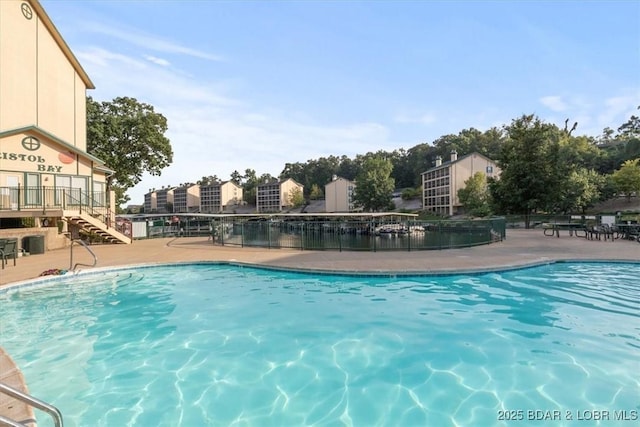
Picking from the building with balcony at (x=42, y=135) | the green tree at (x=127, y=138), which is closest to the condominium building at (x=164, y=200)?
the green tree at (x=127, y=138)

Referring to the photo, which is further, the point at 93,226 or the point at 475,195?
the point at 475,195

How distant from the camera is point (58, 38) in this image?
20.0 metres

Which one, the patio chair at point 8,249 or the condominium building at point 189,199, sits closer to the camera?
the patio chair at point 8,249

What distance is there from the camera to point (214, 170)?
126m

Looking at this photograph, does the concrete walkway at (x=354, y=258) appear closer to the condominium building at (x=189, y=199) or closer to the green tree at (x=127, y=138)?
the green tree at (x=127, y=138)

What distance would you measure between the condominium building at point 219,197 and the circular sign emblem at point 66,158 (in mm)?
79756

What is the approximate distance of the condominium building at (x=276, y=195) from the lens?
3359 inches

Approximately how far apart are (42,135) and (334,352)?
1880 centimetres

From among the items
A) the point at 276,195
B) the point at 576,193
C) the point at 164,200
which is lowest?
the point at 576,193

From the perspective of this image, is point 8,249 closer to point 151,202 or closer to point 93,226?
point 93,226

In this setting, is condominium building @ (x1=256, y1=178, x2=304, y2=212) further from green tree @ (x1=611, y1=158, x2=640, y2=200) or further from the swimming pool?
the swimming pool

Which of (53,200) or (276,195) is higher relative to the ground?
(276,195)

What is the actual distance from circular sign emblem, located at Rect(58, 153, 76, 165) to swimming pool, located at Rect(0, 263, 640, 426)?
11.5m

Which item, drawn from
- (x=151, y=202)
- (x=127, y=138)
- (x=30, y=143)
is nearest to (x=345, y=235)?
(x=30, y=143)
